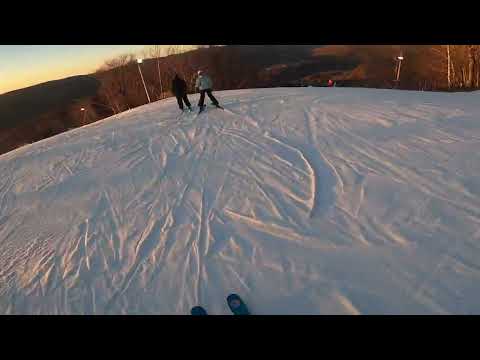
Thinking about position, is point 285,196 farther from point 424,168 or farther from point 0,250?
point 0,250

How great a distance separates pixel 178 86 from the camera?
29.8ft

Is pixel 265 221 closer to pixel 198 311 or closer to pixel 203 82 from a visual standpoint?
pixel 198 311

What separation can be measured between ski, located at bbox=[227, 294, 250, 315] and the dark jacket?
790cm

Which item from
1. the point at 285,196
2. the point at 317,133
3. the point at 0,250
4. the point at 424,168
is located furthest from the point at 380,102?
the point at 0,250

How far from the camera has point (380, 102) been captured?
8.06 m

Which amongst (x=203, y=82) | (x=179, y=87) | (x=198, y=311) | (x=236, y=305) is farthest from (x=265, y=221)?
(x=179, y=87)

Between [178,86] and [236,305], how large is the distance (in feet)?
26.5

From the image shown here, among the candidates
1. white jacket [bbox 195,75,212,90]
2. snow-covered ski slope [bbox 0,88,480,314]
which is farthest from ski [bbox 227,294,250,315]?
white jacket [bbox 195,75,212,90]

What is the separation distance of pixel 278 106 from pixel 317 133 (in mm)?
2895

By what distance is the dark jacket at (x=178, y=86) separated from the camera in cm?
901

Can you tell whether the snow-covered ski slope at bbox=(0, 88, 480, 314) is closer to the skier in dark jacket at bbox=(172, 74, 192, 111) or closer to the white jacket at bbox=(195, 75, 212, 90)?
the white jacket at bbox=(195, 75, 212, 90)

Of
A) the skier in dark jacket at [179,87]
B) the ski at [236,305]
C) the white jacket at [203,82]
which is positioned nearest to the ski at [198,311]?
the ski at [236,305]

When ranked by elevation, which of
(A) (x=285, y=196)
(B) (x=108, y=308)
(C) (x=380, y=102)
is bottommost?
(B) (x=108, y=308)

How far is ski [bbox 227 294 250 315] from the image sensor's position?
9.18 ft
